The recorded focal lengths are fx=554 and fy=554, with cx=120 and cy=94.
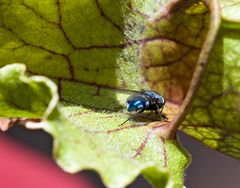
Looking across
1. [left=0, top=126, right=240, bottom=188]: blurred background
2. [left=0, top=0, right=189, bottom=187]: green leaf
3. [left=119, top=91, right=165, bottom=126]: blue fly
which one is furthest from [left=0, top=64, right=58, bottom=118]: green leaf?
[left=0, top=126, right=240, bottom=188]: blurred background

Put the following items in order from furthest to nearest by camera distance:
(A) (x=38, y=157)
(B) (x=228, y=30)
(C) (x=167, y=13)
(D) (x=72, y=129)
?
1. (A) (x=38, y=157)
2. (C) (x=167, y=13)
3. (B) (x=228, y=30)
4. (D) (x=72, y=129)

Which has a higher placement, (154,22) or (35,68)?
(154,22)

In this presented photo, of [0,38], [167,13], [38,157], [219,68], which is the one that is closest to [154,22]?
[167,13]

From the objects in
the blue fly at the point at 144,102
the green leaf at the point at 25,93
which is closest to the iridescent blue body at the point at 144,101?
the blue fly at the point at 144,102

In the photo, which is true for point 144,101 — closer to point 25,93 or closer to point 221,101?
point 221,101

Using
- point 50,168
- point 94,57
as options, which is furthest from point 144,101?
point 50,168

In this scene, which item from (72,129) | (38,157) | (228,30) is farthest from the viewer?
(38,157)

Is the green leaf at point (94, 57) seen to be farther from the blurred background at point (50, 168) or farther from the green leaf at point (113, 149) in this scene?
the blurred background at point (50, 168)

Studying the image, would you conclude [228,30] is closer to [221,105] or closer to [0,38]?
[221,105]
